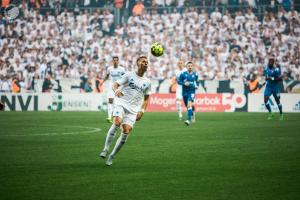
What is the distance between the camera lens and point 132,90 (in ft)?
47.6

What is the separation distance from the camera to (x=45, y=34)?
43.5 m

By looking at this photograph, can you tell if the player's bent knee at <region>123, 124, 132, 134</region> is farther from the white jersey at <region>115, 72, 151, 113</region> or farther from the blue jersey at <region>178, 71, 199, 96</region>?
the blue jersey at <region>178, 71, 199, 96</region>

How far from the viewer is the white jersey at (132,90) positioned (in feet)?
47.2

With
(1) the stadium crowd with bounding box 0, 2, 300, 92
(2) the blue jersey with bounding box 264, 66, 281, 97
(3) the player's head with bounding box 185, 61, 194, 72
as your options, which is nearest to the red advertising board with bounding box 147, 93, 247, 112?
(1) the stadium crowd with bounding box 0, 2, 300, 92

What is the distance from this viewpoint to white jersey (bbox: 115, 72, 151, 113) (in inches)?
566

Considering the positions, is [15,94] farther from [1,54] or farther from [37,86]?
[1,54]

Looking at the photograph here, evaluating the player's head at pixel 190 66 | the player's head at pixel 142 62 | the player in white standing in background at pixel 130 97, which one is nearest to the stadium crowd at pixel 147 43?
the player's head at pixel 190 66

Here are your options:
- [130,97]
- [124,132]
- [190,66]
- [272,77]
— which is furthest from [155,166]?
[272,77]

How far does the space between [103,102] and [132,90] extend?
991 inches

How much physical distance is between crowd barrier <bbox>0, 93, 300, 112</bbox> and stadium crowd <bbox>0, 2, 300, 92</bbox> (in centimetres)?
110

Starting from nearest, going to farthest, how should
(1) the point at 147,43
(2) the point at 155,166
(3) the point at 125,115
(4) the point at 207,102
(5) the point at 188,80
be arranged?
(2) the point at 155,166, (3) the point at 125,115, (5) the point at 188,80, (4) the point at 207,102, (1) the point at 147,43

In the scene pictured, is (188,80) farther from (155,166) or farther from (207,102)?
(155,166)

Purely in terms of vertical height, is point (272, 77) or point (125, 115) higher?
point (125, 115)

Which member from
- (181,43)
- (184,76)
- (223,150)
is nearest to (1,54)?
(181,43)
